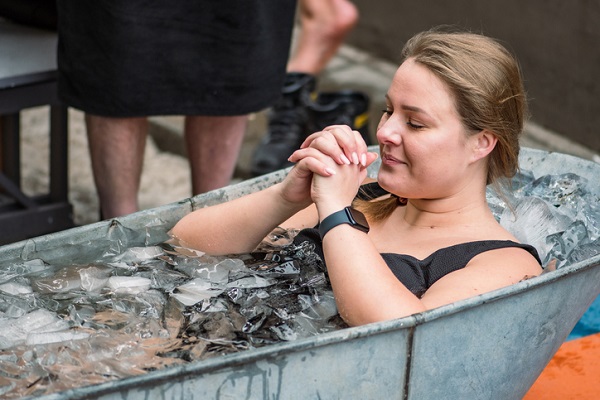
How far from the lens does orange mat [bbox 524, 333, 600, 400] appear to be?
263cm

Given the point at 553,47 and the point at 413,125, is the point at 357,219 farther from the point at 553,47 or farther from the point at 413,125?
the point at 553,47

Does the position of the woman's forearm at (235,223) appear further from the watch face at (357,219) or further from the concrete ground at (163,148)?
the concrete ground at (163,148)

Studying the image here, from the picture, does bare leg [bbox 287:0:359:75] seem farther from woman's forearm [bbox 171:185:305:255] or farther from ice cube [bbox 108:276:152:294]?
ice cube [bbox 108:276:152:294]

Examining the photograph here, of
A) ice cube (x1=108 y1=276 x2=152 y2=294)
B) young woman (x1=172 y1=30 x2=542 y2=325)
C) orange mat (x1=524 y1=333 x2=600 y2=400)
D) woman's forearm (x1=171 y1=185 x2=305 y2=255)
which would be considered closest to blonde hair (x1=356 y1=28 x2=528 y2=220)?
young woman (x1=172 y1=30 x2=542 y2=325)

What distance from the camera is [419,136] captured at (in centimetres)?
218

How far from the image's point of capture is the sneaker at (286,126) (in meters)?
4.22

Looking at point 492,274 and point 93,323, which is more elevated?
point 492,274

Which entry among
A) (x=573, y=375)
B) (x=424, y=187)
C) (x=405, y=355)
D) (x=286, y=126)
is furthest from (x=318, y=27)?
(x=405, y=355)

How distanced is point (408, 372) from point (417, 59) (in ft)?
2.30

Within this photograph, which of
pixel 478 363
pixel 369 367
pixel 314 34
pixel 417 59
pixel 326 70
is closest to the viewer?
pixel 369 367

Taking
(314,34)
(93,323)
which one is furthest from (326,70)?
(93,323)

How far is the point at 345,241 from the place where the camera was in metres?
2.07

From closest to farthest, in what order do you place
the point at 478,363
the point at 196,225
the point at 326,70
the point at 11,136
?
1. the point at 478,363
2. the point at 196,225
3. the point at 11,136
4. the point at 326,70

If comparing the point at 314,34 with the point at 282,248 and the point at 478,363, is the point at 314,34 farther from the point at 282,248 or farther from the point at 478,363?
the point at 478,363
